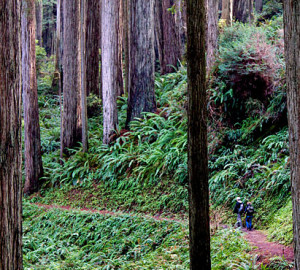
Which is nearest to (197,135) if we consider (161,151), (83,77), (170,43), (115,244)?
(115,244)

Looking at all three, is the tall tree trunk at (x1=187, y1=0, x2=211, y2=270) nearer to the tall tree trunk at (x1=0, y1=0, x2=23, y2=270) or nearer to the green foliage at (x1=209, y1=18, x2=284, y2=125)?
the tall tree trunk at (x1=0, y1=0, x2=23, y2=270)

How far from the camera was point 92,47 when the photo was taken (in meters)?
19.1

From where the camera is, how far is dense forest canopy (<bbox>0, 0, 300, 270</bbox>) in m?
4.20

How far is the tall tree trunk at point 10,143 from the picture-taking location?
4.04 meters

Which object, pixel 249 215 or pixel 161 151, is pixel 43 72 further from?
pixel 249 215

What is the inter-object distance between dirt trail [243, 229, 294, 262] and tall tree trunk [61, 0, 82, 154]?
1104 centimetres

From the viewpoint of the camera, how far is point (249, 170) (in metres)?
9.41

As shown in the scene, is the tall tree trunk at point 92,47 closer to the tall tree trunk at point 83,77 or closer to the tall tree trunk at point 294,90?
the tall tree trunk at point 83,77

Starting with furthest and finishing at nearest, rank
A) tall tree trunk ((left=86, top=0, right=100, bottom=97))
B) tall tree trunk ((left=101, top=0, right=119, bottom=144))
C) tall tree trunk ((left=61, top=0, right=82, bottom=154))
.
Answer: tall tree trunk ((left=86, top=0, right=100, bottom=97)) < tall tree trunk ((left=61, top=0, right=82, bottom=154)) < tall tree trunk ((left=101, top=0, right=119, bottom=144))

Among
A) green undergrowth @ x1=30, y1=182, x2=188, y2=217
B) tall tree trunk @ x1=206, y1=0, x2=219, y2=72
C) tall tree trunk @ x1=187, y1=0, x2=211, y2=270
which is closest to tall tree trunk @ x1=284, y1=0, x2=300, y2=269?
tall tree trunk @ x1=187, y1=0, x2=211, y2=270

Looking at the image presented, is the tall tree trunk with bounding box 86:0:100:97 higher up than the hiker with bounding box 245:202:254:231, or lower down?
higher up

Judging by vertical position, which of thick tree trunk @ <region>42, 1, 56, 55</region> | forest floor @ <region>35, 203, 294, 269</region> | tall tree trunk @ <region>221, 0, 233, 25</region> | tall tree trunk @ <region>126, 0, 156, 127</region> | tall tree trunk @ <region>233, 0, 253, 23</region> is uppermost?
thick tree trunk @ <region>42, 1, 56, 55</region>

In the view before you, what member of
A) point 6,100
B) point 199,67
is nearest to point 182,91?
point 199,67

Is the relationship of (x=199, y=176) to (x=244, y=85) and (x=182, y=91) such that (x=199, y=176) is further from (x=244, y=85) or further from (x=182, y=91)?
(x=182, y=91)
